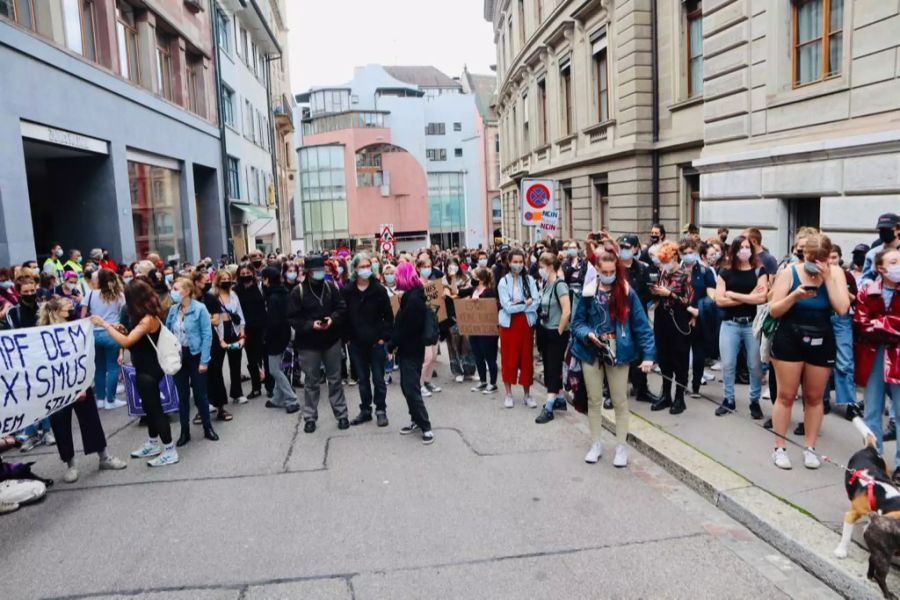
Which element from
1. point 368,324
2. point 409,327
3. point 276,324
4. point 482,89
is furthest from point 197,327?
point 482,89

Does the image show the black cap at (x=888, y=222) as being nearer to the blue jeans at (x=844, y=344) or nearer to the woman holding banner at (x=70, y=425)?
the blue jeans at (x=844, y=344)

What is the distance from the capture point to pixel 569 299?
25.0 ft

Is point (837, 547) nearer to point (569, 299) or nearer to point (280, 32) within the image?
point (569, 299)

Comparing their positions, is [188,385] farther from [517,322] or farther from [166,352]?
[517,322]

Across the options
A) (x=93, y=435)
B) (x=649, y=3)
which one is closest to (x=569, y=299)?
(x=93, y=435)

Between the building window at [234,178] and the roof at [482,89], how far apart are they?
53.1m

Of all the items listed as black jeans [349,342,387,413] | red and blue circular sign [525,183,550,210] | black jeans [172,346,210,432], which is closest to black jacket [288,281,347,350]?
black jeans [349,342,387,413]

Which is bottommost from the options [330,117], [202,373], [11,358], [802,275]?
[202,373]

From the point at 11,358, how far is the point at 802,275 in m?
6.46

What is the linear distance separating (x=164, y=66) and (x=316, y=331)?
17191mm

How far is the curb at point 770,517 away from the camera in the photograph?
393 centimetres

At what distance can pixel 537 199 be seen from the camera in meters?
11.8

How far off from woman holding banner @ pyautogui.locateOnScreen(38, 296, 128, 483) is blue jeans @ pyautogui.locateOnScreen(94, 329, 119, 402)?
2.15 meters

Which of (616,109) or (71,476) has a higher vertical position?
(616,109)
